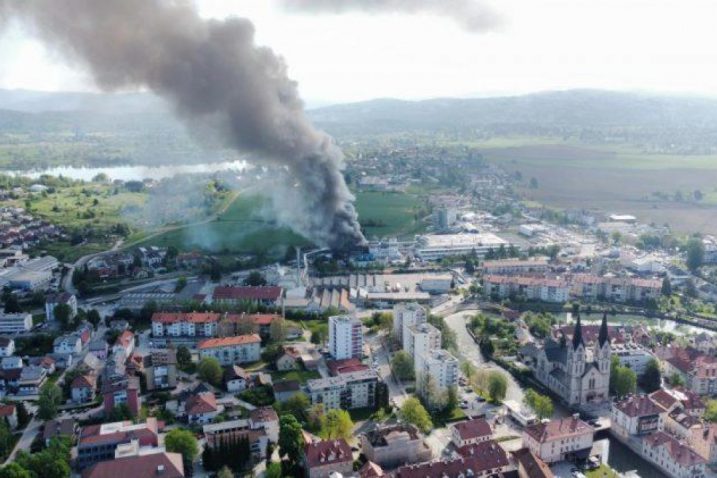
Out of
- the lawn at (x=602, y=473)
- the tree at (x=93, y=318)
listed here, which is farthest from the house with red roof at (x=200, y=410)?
the lawn at (x=602, y=473)

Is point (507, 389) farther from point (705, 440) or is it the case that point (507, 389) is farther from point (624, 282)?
point (624, 282)

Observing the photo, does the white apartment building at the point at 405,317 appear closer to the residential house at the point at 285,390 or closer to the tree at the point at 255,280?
the residential house at the point at 285,390

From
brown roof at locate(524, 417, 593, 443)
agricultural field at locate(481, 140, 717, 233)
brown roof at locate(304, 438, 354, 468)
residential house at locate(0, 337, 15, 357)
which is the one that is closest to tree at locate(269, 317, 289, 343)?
brown roof at locate(304, 438, 354, 468)

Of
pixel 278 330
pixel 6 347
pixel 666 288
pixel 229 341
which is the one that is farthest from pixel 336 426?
pixel 666 288

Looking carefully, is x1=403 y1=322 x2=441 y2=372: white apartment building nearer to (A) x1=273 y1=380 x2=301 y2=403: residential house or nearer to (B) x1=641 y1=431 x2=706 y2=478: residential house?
(A) x1=273 y1=380 x2=301 y2=403: residential house

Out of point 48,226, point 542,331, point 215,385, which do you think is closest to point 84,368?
point 215,385
